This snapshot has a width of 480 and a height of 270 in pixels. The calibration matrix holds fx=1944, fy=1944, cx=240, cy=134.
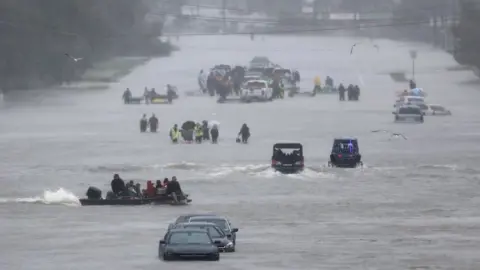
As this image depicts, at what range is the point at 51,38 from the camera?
124 metres

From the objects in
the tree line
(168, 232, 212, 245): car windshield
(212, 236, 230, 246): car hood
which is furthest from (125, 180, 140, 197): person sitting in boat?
the tree line

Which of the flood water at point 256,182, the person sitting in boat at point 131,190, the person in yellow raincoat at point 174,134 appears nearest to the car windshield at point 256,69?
the flood water at point 256,182

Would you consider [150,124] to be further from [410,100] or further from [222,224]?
[222,224]

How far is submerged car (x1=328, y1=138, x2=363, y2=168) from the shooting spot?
217 feet

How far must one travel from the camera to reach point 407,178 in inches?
2484

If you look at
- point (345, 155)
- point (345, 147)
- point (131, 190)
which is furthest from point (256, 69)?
point (131, 190)

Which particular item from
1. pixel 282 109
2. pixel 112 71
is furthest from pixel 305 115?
pixel 112 71

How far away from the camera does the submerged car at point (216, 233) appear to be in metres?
40.0

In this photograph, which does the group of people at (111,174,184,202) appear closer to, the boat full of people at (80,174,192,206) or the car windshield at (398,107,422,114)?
the boat full of people at (80,174,192,206)

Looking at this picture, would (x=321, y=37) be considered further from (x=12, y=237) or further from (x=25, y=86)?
(x=12, y=237)

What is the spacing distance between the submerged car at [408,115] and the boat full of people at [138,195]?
38613 mm

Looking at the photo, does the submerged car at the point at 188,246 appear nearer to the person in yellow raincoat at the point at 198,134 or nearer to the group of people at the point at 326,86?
the person in yellow raincoat at the point at 198,134

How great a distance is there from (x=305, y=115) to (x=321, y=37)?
75.5 m

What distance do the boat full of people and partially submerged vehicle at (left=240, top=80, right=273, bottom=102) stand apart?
177 ft
